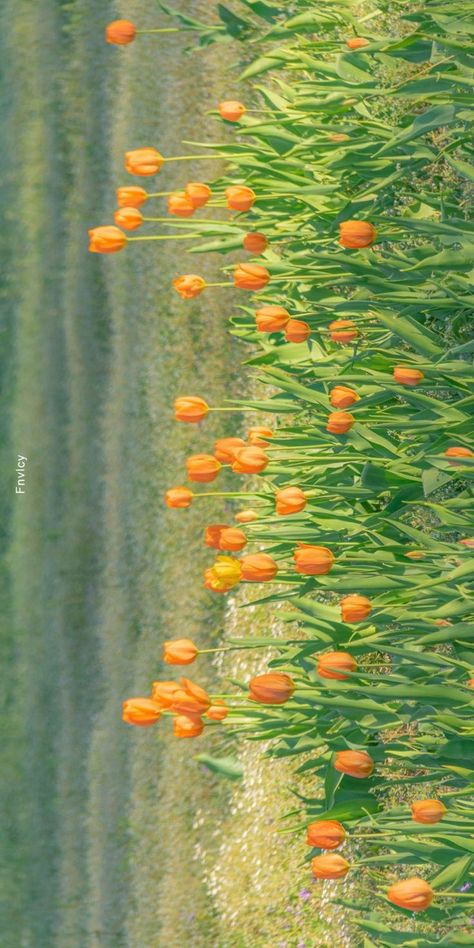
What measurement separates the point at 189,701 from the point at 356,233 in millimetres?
995

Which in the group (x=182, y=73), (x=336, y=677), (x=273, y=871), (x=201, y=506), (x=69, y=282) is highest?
(x=182, y=73)

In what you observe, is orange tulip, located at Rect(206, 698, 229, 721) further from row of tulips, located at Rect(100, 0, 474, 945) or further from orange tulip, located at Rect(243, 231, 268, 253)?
orange tulip, located at Rect(243, 231, 268, 253)

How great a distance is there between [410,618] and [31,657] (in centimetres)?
387

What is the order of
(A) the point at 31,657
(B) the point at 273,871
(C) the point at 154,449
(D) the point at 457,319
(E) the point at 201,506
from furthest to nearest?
(A) the point at 31,657 < (C) the point at 154,449 < (E) the point at 201,506 < (B) the point at 273,871 < (D) the point at 457,319

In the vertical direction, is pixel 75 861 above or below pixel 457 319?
below

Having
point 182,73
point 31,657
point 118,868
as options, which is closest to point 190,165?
point 182,73

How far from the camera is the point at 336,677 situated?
6.48 ft

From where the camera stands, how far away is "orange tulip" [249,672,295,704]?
193cm

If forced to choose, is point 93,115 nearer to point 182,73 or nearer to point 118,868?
point 182,73

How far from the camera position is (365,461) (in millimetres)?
2283

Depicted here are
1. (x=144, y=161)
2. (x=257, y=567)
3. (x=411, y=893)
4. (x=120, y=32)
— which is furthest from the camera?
(x=120, y=32)

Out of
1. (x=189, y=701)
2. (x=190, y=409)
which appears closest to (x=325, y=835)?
(x=189, y=701)

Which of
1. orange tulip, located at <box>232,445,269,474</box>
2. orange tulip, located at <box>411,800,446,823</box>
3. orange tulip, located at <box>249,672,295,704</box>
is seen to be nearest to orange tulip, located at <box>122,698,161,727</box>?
orange tulip, located at <box>249,672,295,704</box>

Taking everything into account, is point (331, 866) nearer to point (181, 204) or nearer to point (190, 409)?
point (190, 409)
